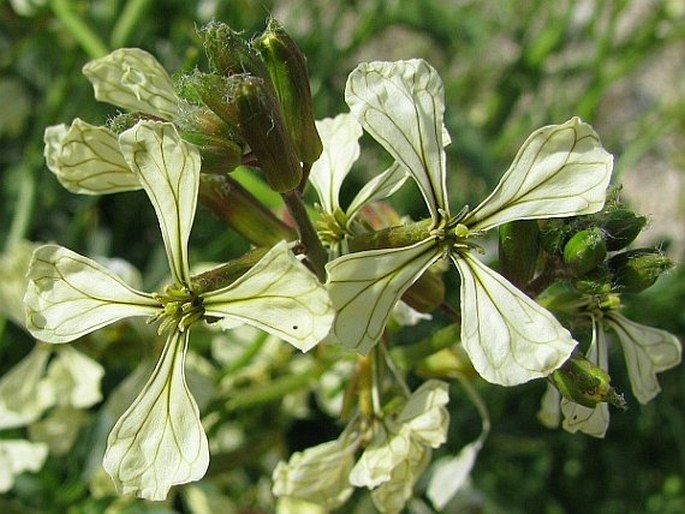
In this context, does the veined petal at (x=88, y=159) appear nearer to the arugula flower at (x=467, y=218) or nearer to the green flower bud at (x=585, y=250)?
the arugula flower at (x=467, y=218)

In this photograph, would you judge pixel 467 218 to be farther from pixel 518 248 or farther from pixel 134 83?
pixel 134 83

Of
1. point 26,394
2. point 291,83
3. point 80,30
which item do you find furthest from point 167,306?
point 80,30

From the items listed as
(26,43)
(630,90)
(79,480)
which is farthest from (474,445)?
(630,90)

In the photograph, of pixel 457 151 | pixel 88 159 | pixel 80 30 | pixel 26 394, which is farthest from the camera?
pixel 457 151

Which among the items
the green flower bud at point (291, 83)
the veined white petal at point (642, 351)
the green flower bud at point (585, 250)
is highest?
the green flower bud at point (291, 83)

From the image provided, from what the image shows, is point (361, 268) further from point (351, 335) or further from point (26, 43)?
point (26, 43)

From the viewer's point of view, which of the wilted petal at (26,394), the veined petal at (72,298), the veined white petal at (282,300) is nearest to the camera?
the veined white petal at (282,300)

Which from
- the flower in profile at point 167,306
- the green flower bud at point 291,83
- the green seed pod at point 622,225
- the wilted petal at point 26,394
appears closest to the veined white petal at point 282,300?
the flower in profile at point 167,306
